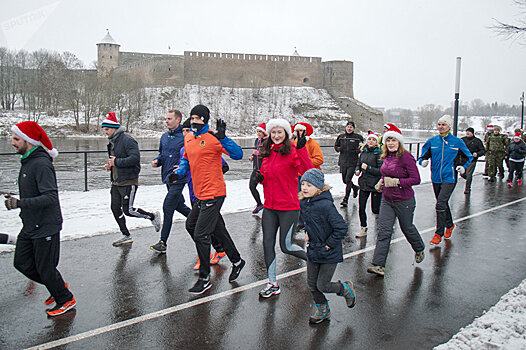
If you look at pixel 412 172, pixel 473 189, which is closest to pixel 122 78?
pixel 473 189

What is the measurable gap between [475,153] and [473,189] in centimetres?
165

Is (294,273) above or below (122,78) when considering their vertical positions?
below

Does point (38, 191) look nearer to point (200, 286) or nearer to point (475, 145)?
point (200, 286)

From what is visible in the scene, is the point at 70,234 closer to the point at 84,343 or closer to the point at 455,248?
the point at 84,343

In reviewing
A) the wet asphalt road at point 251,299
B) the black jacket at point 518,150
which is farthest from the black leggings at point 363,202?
the black jacket at point 518,150

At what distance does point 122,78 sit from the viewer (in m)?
77.5

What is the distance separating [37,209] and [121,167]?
2353 mm

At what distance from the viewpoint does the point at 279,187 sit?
4.60 metres

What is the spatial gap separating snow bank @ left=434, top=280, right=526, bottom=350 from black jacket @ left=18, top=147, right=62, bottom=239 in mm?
3696

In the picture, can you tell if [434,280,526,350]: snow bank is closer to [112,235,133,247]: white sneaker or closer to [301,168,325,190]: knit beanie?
[301,168,325,190]: knit beanie

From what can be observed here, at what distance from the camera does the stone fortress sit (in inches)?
3066

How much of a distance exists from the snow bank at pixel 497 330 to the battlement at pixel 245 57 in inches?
3189

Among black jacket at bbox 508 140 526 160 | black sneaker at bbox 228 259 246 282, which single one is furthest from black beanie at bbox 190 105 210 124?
black jacket at bbox 508 140 526 160

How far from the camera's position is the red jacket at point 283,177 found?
460cm
